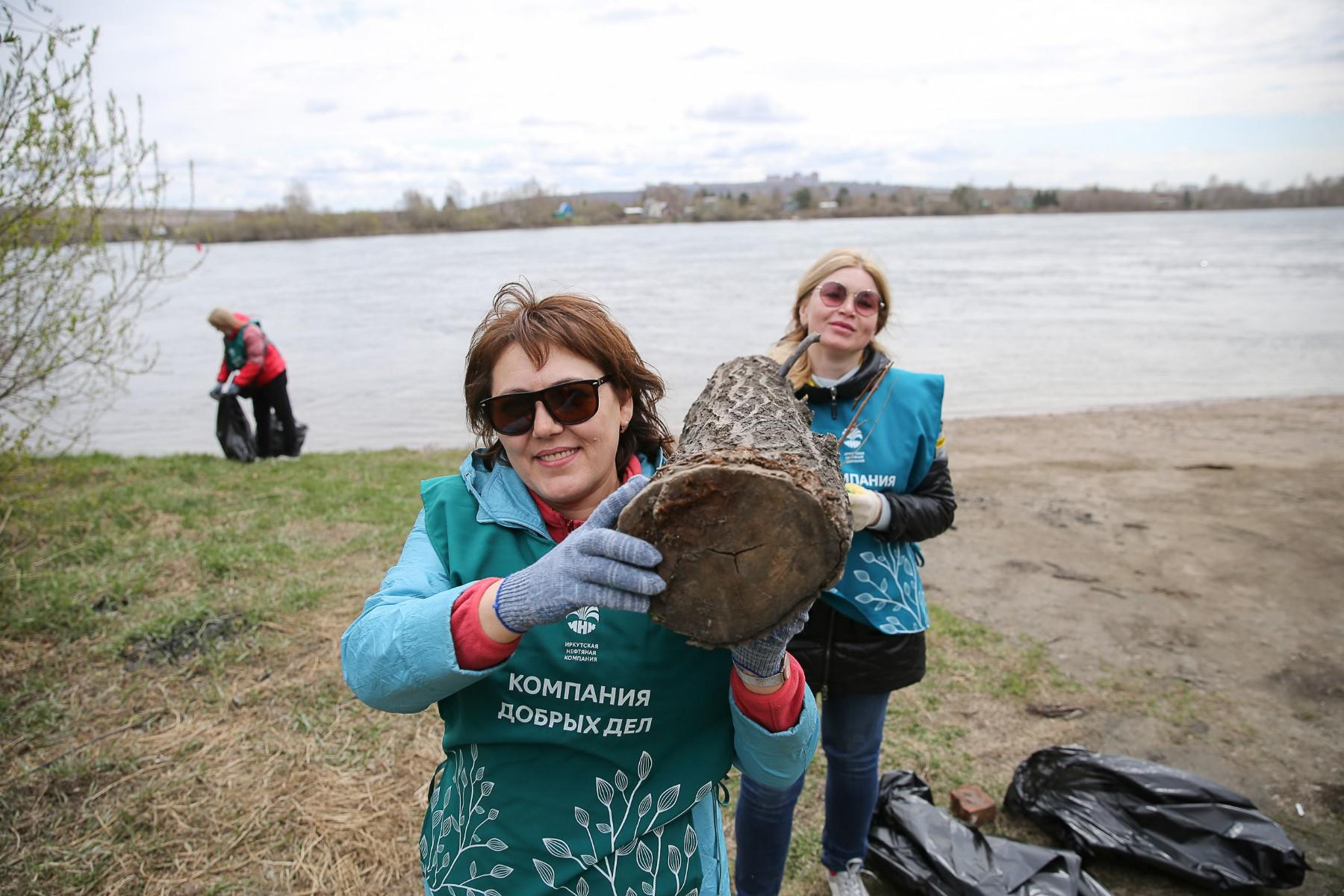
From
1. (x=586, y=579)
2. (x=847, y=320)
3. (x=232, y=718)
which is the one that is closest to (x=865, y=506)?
(x=847, y=320)

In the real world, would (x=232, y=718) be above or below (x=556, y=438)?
below

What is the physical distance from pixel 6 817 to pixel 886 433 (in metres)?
3.63

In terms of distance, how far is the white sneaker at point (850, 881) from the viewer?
107 inches

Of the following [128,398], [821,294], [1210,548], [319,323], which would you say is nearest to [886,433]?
[821,294]

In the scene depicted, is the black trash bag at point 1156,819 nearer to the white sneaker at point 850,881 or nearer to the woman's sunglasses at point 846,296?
the white sneaker at point 850,881

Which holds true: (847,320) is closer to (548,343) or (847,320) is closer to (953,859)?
(548,343)

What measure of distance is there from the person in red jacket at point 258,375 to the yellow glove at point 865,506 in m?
7.78

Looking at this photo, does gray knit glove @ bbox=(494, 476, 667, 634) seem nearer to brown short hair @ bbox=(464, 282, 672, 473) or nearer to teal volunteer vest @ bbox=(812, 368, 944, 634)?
brown short hair @ bbox=(464, 282, 672, 473)

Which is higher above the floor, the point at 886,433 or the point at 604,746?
the point at 886,433

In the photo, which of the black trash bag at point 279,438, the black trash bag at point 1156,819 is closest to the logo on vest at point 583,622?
the black trash bag at point 1156,819

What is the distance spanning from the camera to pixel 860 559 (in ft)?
8.15

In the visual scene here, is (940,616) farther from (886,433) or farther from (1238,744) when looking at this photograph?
(886,433)

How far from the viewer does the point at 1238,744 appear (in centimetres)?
370

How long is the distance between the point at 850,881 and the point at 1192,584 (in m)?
3.97
